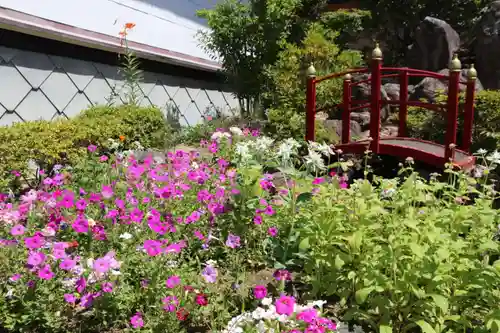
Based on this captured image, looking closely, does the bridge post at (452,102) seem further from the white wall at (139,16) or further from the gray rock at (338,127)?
the white wall at (139,16)

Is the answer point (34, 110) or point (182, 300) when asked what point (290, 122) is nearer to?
point (34, 110)

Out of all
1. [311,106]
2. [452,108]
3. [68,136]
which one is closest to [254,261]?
[68,136]

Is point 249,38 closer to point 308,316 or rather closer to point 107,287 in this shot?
point 107,287

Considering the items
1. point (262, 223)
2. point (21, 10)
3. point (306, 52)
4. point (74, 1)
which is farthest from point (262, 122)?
point (262, 223)

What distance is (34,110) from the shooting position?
739cm

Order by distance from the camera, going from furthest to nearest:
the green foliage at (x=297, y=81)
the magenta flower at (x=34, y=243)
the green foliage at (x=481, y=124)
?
the green foliage at (x=297, y=81), the green foliage at (x=481, y=124), the magenta flower at (x=34, y=243)

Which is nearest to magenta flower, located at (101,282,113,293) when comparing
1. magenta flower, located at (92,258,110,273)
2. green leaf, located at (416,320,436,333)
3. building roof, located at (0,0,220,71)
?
magenta flower, located at (92,258,110,273)

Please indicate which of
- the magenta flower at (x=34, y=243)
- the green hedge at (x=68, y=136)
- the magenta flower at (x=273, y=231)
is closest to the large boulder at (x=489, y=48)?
the green hedge at (x=68, y=136)

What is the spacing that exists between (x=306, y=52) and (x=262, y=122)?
6.35ft

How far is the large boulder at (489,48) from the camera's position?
11.0 m

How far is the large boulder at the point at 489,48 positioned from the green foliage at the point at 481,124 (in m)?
2.98

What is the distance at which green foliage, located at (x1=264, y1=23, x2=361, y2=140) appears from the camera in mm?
8867

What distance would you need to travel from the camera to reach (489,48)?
37.0 ft

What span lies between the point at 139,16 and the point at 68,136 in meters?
4.08
